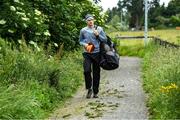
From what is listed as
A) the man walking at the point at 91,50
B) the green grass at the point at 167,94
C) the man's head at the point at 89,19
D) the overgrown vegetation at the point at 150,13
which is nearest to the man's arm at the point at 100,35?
the man walking at the point at 91,50

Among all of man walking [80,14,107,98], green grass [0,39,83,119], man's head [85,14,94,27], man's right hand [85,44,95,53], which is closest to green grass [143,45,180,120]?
man walking [80,14,107,98]

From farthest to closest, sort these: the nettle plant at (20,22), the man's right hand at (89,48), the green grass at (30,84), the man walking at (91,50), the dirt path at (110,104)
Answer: the nettle plant at (20,22) < the man walking at (91,50) < the man's right hand at (89,48) < the dirt path at (110,104) < the green grass at (30,84)

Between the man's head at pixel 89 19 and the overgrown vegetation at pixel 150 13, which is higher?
the man's head at pixel 89 19

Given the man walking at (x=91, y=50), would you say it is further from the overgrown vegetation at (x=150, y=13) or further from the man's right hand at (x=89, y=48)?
the overgrown vegetation at (x=150, y=13)

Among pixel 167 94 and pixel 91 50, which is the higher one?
pixel 91 50

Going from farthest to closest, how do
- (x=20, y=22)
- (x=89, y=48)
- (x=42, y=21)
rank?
(x=42, y=21) → (x=20, y=22) → (x=89, y=48)

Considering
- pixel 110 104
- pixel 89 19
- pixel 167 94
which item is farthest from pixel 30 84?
pixel 167 94

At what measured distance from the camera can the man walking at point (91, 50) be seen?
1313cm

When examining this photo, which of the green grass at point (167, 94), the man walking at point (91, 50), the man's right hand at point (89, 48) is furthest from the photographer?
the man walking at point (91, 50)

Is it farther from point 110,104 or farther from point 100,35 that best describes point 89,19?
point 110,104

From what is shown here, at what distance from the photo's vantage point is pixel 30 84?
38.5 feet

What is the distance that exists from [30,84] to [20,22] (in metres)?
3.36

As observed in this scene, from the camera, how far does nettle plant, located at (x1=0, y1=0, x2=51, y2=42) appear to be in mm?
14594

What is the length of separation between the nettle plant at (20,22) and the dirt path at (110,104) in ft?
6.63
